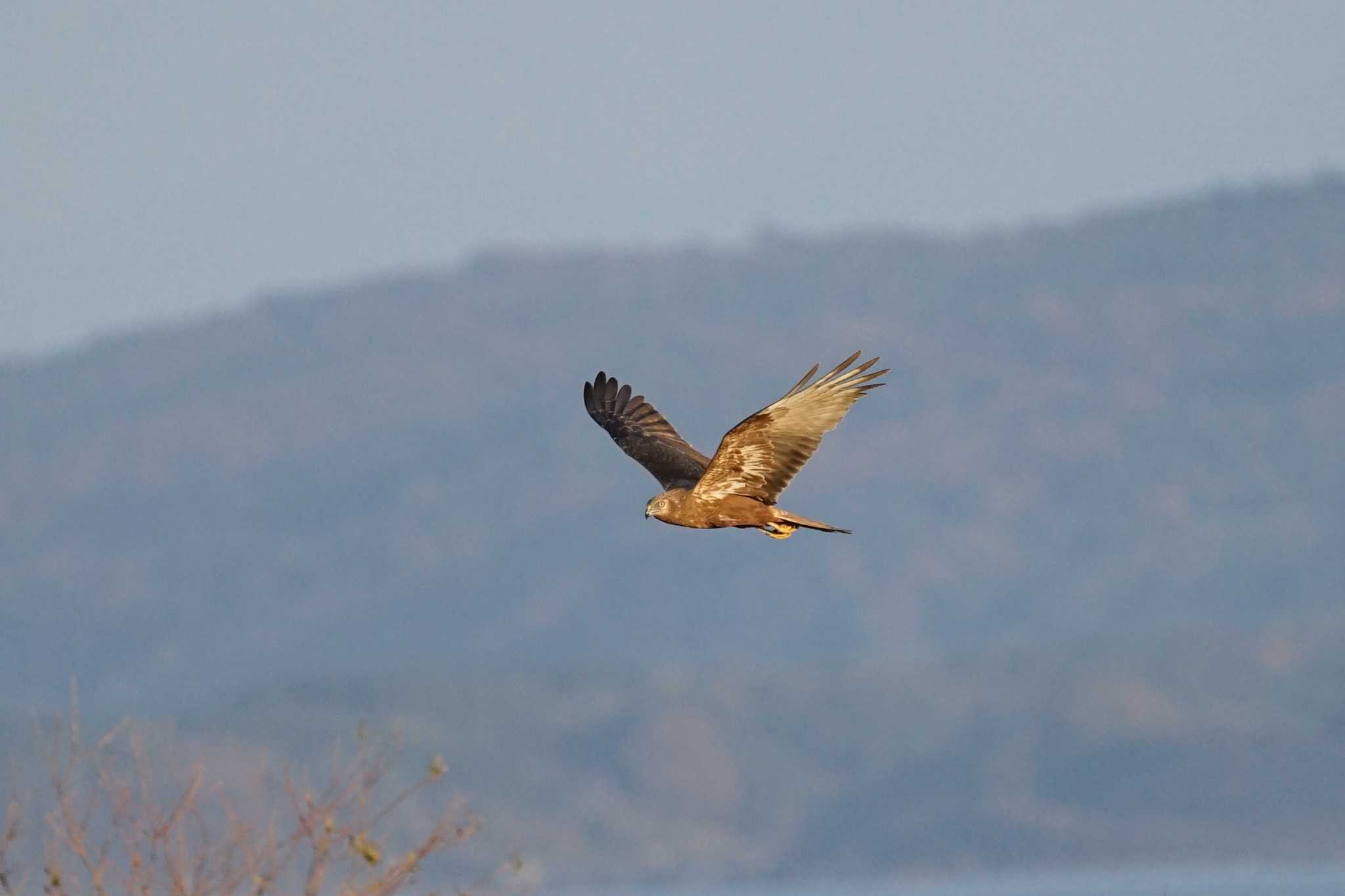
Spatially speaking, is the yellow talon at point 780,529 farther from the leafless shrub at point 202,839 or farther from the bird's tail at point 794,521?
the leafless shrub at point 202,839

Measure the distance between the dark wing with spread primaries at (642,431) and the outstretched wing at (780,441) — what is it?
1665 mm

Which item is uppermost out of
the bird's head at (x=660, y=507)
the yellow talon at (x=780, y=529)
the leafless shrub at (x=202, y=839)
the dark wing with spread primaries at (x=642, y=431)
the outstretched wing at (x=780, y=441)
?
the dark wing with spread primaries at (x=642, y=431)

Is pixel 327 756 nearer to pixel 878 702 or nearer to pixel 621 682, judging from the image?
pixel 621 682

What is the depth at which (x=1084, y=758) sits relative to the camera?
125 meters

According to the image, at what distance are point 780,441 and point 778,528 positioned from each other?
0.52 metres

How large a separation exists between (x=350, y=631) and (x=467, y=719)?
219ft

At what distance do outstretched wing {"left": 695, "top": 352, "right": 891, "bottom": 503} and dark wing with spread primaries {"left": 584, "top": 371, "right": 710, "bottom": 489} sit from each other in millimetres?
1665

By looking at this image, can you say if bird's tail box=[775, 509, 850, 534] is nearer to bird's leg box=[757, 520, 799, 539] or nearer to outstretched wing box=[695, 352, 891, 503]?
bird's leg box=[757, 520, 799, 539]

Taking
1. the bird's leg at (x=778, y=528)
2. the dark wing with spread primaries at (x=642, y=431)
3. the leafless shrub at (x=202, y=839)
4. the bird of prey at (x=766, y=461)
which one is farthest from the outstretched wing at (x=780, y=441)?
the leafless shrub at (x=202, y=839)

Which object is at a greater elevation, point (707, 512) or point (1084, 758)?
point (1084, 758)

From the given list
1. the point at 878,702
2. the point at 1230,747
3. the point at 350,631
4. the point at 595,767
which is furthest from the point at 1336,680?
the point at 350,631

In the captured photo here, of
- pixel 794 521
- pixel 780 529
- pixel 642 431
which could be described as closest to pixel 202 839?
pixel 794 521

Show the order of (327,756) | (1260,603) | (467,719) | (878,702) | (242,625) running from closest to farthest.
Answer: (327,756) < (467,719) < (878,702) < (1260,603) < (242,625)

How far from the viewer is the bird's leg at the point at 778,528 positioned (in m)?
14.4
